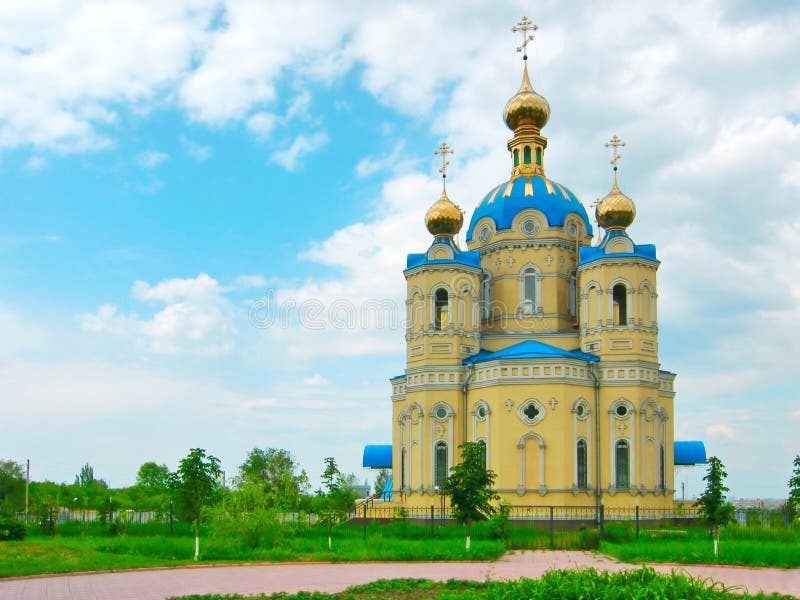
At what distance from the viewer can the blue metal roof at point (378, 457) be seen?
3809cm

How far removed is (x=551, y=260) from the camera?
34.4 meters

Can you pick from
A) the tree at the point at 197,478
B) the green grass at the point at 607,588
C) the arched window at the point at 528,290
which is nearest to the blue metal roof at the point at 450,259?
the arched window at the point at 528,290

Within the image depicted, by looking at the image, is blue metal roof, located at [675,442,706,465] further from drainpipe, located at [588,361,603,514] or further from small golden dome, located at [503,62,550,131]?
small golden dome, located at [503,62,550,131]

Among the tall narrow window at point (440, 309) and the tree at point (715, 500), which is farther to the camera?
the tall narrow window at point (440, 309)

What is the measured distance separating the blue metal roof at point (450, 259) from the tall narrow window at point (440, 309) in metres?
1.14

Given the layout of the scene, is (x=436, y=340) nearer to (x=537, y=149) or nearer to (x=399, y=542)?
(x=537, y=149)

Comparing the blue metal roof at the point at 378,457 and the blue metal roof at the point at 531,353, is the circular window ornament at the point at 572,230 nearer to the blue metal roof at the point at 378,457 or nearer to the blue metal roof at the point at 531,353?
the blue metal roof at the point at 531,353

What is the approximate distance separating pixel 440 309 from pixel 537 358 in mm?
5515

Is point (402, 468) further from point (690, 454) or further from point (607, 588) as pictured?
point (607, 588)

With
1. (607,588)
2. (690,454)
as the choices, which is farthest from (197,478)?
(690,454)

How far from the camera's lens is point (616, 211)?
105 ft

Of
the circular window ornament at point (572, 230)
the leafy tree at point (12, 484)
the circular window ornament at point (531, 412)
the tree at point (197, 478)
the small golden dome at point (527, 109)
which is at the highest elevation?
the small golden dome at point (527, 109)

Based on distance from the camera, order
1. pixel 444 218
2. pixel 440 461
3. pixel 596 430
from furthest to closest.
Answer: pixel 444 218 → pixel 440 461 → pixel 596 430

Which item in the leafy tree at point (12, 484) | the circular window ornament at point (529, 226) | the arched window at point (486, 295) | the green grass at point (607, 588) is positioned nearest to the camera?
the green grass at point (607, 588)
